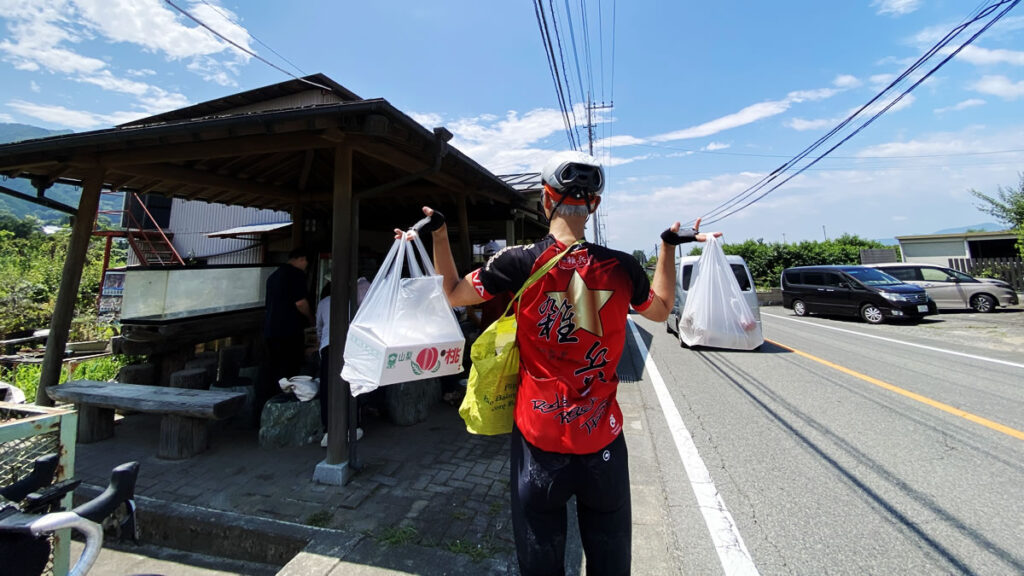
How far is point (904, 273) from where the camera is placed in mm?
14445

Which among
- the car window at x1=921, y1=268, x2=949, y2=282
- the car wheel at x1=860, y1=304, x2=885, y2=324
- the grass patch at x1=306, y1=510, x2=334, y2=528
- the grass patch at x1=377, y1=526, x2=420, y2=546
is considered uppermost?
the car window at x1=921, y1=268, x2=949, y2=282

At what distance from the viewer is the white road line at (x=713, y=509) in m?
2.34

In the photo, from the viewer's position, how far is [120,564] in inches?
A: 110

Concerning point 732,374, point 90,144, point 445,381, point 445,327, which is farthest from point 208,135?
point 732,374

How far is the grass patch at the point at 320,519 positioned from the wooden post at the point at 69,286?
3711 mm

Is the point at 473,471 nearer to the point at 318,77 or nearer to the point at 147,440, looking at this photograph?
the point at 147,440

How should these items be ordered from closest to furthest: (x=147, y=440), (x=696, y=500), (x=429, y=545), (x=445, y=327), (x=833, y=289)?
(x=445, y=327), (x=429, y=545), (x=696, y=500), (x=147, y=440), (x=833, y=289)

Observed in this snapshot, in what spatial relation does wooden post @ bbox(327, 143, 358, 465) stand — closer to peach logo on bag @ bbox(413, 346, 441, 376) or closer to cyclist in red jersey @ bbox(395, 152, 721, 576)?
peach logo on bag @ bbox(413, 346, 441, 376)

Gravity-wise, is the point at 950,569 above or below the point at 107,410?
below

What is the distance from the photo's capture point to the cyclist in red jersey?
1.36m

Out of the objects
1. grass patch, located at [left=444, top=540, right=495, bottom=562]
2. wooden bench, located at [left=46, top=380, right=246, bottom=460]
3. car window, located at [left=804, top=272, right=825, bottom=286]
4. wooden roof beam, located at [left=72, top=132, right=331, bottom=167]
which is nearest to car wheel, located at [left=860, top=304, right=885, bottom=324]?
car window, located at [left=804, top=272, right=825, bottom=286]

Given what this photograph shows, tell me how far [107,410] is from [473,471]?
408 cm

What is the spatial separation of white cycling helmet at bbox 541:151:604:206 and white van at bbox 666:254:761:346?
276 inches

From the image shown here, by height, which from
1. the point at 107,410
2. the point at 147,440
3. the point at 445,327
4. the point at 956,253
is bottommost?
the point at 147,440
